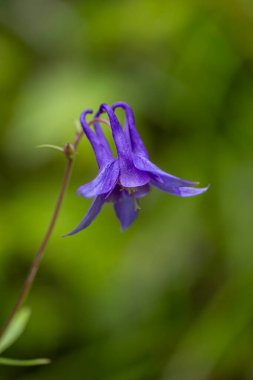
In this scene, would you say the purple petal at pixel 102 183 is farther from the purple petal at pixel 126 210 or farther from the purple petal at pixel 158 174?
the purple petal at pixel 126 210

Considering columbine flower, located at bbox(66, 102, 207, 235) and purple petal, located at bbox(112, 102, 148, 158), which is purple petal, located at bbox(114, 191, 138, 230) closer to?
columbine flower, located at bbox(66, 102, 207, 235)

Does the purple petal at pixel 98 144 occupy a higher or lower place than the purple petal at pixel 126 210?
higher

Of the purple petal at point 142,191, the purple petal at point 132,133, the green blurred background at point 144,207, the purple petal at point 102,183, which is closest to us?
the purple petal at point 102,183

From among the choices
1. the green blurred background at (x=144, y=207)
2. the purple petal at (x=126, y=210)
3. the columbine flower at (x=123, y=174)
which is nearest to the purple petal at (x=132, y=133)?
the columbine flower at (x=123, y=174)

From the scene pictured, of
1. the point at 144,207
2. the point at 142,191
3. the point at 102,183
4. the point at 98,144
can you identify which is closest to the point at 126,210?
the point at 142,191

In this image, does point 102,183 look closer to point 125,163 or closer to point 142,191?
point 125,163

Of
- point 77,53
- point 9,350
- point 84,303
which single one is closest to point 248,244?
point 84,303

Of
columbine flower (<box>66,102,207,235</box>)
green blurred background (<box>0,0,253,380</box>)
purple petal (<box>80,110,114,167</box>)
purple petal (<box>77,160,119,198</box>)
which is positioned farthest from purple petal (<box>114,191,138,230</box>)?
green blurred background (<box>0,0,253,380</box>)

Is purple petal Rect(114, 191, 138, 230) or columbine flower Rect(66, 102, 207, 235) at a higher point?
columbine flower Rect(66, 102, 207, 235)
